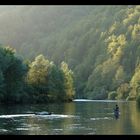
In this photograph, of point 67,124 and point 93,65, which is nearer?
point 67,124

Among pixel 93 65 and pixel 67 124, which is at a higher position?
pixel 93 65

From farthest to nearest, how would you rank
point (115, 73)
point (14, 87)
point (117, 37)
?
point (117, 37) → point (115, 73) → point (14, 87)

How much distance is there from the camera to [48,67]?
7525cm

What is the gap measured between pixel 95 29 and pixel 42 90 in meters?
128

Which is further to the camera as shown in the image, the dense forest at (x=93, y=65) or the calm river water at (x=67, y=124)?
the dense forest at (x=93, y=65)

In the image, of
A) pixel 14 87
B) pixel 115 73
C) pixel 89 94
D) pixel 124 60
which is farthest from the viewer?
pixel 124 60

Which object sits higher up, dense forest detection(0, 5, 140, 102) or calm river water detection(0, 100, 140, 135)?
dense forest detection(0, 5, 140, 102)

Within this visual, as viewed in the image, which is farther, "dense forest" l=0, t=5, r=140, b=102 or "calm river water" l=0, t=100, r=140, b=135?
"dense forest" l=0, t=5, r=140, b=102

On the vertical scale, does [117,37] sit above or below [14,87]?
above

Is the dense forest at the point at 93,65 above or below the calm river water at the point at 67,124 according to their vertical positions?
above
